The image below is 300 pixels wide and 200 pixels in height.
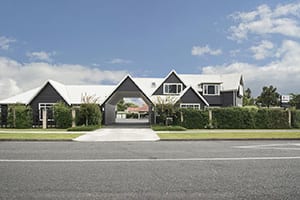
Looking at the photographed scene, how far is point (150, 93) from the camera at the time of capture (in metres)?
44.9

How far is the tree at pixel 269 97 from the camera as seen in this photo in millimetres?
72250

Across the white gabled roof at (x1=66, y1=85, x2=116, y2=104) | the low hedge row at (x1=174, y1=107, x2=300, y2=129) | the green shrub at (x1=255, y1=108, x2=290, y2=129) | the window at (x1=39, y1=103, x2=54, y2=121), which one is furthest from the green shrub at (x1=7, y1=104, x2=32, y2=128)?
the green shrub at (x1=255, y1=108, x2=290, y2=129)

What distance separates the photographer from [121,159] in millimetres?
10641

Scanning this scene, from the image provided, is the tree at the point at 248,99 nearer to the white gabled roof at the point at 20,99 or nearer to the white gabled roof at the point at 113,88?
the white gabled roof at the point at 113,88

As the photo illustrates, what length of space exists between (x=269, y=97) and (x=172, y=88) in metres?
37.9

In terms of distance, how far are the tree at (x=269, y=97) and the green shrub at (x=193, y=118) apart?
45.0 metres

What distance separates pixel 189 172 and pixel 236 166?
5.96ft

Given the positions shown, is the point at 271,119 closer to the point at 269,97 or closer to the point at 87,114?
the point at 87,114

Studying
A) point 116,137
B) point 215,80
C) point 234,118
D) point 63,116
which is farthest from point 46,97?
point 215,80

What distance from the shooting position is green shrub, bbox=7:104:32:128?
109 ft

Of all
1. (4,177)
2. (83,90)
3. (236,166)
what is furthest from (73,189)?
(83,90)

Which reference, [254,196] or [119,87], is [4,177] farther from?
[119,87]

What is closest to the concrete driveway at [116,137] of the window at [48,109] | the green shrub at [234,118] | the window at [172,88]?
the green shrub at [234,118]

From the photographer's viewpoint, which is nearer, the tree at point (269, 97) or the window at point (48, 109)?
the window at point (48, 109)
